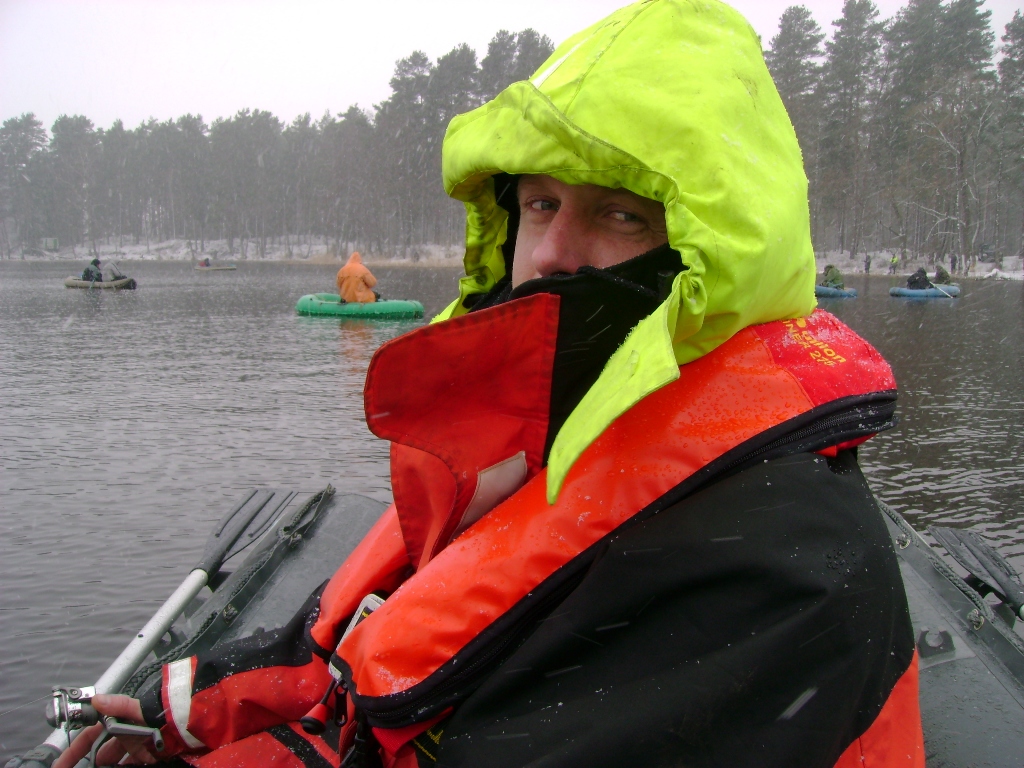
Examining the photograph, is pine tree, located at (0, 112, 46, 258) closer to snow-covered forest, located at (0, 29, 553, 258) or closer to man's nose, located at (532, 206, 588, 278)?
snow-covered forest, located at (0, 29, 553, 258)

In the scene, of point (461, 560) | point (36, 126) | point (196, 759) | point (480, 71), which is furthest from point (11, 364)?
point (36, 126)

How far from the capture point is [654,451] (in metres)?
1.41

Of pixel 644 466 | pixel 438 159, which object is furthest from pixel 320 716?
pixel 438 159

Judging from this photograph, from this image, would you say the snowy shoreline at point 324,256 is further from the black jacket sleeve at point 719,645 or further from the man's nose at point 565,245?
the black jacket sleeve at point 719,645

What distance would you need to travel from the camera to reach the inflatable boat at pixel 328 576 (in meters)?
2.38

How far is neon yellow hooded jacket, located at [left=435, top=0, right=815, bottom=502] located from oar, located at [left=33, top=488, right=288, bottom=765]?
2362mm

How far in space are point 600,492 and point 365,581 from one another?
94cm

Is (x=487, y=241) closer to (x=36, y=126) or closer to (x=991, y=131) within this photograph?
(x=991, y=131)

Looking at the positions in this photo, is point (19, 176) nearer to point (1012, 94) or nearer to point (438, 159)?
point (438, 159)

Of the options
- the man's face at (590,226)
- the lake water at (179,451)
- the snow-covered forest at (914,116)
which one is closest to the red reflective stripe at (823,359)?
the man's face at (590,226)

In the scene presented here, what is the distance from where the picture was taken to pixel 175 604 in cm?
346

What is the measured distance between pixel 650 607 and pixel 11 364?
16.7 metres

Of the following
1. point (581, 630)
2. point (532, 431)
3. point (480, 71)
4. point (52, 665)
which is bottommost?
point (52, 665)

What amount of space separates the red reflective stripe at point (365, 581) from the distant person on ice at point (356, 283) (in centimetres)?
2088
